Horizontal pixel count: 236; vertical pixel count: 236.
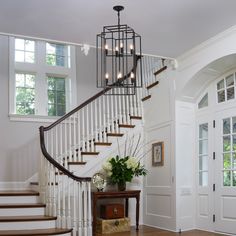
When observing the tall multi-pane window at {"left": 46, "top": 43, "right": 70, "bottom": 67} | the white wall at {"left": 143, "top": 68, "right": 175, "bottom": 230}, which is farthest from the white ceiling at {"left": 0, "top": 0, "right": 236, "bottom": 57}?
the tall multi-pane window at {"left": 46, "top": 43, "right": 70, "bottom": 67}

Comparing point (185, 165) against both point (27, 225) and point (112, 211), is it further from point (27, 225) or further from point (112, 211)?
point (27, 225)

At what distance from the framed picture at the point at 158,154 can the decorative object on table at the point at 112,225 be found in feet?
4.07

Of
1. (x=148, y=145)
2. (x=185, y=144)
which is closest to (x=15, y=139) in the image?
(x=148, y=145)

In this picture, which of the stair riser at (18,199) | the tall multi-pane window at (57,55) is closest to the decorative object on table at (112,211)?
the stair riser at (18,199)

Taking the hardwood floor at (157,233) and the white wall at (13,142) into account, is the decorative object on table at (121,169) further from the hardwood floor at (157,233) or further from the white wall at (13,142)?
the white wall at (13,142)

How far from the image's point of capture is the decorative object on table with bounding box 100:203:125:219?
6.57 metres

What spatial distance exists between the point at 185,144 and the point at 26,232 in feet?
10.6

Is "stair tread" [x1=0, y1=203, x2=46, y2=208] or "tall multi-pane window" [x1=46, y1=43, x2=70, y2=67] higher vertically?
"tall multi-pane window" [x1=46, y1=43, x2=70, y2=67]

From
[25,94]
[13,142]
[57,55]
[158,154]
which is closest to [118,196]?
[158,154]

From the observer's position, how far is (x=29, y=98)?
809 cm

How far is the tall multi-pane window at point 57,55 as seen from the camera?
8.45 metres

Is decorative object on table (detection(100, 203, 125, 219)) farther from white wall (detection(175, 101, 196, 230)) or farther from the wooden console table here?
white wall (detection(175, 101, 196, 230))

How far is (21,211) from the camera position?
5.67 metres

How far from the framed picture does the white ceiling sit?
2025 mm
